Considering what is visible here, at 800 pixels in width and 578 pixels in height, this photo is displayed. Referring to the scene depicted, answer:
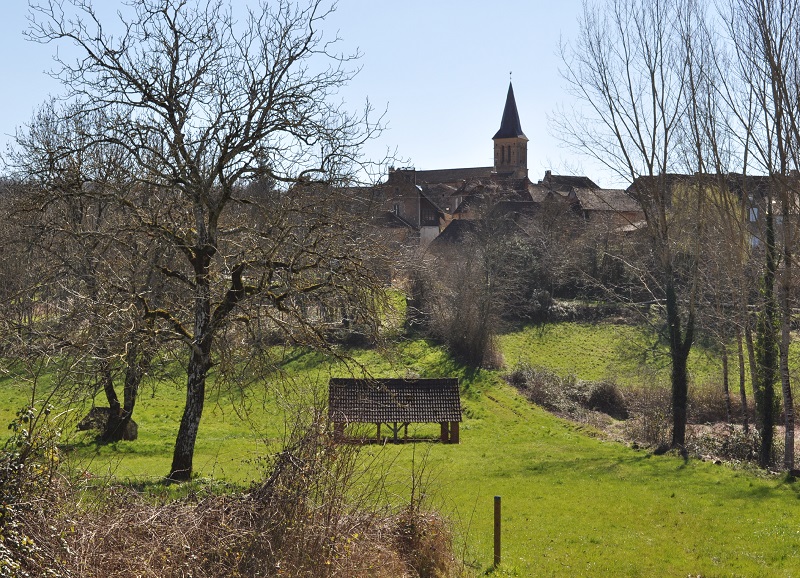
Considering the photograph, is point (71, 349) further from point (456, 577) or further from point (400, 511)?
point (456, 577)

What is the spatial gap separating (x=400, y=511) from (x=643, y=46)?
631 inches

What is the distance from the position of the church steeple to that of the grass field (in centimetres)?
6900

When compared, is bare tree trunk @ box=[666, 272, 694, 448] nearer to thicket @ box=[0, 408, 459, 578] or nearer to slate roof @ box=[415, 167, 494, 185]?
thicket @ box=[0, 408, 459, 578]

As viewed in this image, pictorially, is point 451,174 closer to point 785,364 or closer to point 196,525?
point 785,364

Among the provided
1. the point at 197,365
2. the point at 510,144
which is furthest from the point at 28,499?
the point at 510,144

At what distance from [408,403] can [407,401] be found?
0.20ft

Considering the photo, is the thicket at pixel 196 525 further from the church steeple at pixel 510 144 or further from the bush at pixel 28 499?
the church steeple at pixel 510 144

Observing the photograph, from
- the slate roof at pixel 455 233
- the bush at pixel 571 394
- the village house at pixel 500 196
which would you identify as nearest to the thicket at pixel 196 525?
the village house at pixel 500 196

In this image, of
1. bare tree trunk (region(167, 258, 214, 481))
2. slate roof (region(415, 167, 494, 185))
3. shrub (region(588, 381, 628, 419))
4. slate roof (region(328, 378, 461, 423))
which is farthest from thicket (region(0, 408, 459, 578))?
slate roof (region(415, 167, 494, 185))

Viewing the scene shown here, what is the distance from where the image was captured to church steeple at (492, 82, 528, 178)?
93250 mm

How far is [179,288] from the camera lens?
18266 millimetres

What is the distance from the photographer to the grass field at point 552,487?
1038 cm

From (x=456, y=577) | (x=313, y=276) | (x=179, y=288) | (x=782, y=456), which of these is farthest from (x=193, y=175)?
(x=782, y=456)

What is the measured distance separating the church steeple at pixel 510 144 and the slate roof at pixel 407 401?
73144mm
